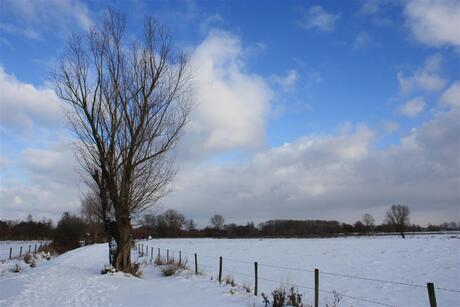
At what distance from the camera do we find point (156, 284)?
15.9 meters

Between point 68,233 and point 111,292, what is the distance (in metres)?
47.9

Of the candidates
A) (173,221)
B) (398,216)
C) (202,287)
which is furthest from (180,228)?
(202,287)

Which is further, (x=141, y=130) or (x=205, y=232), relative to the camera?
(x=205, y=232)

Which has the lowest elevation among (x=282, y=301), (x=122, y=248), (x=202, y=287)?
(x=282, y=301)

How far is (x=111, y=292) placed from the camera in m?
13.9

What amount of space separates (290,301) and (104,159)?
11.0 metres

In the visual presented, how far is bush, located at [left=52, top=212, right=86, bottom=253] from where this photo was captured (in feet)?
185

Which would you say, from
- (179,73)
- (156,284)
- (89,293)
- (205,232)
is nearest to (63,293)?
(89,293)

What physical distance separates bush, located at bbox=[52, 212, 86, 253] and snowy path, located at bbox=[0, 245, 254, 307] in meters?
40.0

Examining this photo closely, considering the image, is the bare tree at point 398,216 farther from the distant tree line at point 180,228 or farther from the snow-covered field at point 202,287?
the snow-covered field at point 202,287

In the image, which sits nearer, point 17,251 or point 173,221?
point 17,251

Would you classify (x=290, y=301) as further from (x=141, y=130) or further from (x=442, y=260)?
(x=442, y=260)

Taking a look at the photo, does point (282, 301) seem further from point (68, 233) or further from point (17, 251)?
point (68, 233)

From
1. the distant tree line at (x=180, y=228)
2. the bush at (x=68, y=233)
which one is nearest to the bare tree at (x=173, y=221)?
the distant tree line at (x=180, y=228)
